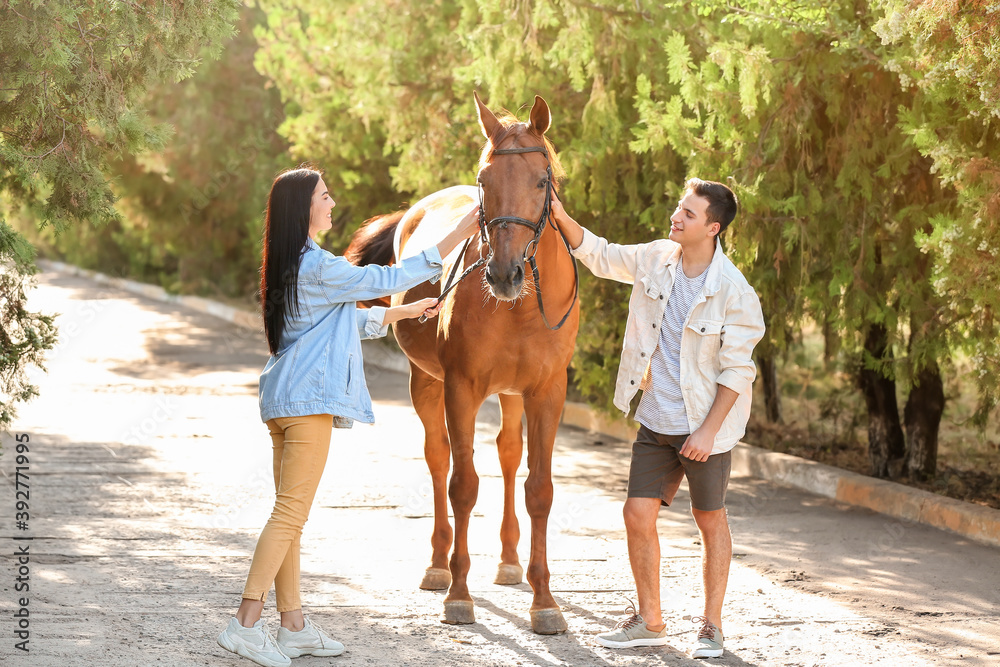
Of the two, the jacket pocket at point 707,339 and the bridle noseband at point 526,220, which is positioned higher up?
the bridle noseband at point 526,220

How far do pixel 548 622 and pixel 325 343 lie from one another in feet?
5.55

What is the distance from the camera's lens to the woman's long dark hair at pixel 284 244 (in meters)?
4.44

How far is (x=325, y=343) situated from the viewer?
14.7 feet

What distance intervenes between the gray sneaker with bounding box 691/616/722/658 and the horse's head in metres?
1.69

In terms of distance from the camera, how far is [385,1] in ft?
40.1

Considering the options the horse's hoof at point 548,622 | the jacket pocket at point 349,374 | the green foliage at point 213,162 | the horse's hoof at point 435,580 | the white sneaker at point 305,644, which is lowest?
the white sneaker at point 305,644

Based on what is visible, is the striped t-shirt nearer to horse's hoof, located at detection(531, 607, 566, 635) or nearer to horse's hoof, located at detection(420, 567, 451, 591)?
horse's hoof, located at detection(531, 607, 566, 635)

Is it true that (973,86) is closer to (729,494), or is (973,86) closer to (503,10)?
(729,494)

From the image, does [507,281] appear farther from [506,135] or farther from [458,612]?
[458,612]

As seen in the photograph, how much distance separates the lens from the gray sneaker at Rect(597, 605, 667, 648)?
4.70 m

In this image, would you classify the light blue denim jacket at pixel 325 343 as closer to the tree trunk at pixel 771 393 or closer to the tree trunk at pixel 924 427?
the tree trunk at pixel 924 427

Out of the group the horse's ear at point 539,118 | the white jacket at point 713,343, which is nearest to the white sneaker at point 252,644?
the white jacket at point 713,343

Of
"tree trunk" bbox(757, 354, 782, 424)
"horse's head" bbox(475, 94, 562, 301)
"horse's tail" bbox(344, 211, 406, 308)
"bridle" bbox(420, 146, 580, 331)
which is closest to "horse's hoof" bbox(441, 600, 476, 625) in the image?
"bridle" bbox(420, 146, 580, 331)

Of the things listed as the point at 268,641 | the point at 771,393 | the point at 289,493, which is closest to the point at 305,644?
the point at 268,641
